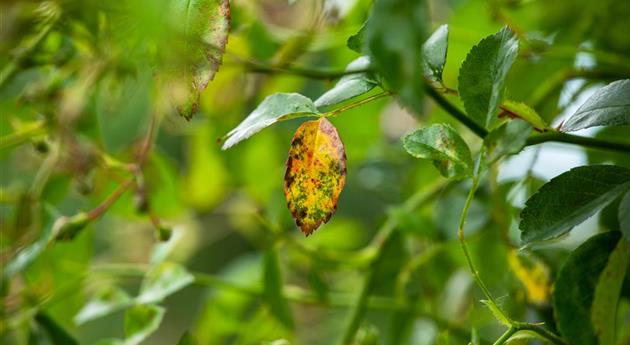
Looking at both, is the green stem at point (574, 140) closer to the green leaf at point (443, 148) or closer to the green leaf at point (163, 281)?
the green leaf at point (443, 148)

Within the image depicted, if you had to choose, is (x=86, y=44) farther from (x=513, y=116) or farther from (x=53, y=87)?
(x=513, y=116)

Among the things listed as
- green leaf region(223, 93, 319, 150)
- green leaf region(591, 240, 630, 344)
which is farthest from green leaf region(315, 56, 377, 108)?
green leaf region(591, 240, 630, 344)

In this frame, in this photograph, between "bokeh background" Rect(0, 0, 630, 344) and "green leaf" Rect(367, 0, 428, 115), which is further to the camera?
"bokeh background" Rect(0, 0, 630, 344)

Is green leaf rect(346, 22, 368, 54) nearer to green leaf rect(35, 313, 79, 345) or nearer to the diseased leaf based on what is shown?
the diseased leaf

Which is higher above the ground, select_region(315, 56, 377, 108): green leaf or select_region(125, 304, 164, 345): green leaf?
select_region(315, 56, 377, 108): green leaf

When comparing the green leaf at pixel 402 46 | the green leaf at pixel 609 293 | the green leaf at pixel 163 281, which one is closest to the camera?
the green leaf at pixel 402 46

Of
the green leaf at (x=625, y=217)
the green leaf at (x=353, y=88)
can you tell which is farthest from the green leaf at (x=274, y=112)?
the green leaf at (x=625, y=217)

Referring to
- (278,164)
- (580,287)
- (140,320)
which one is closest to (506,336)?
(580,287)
